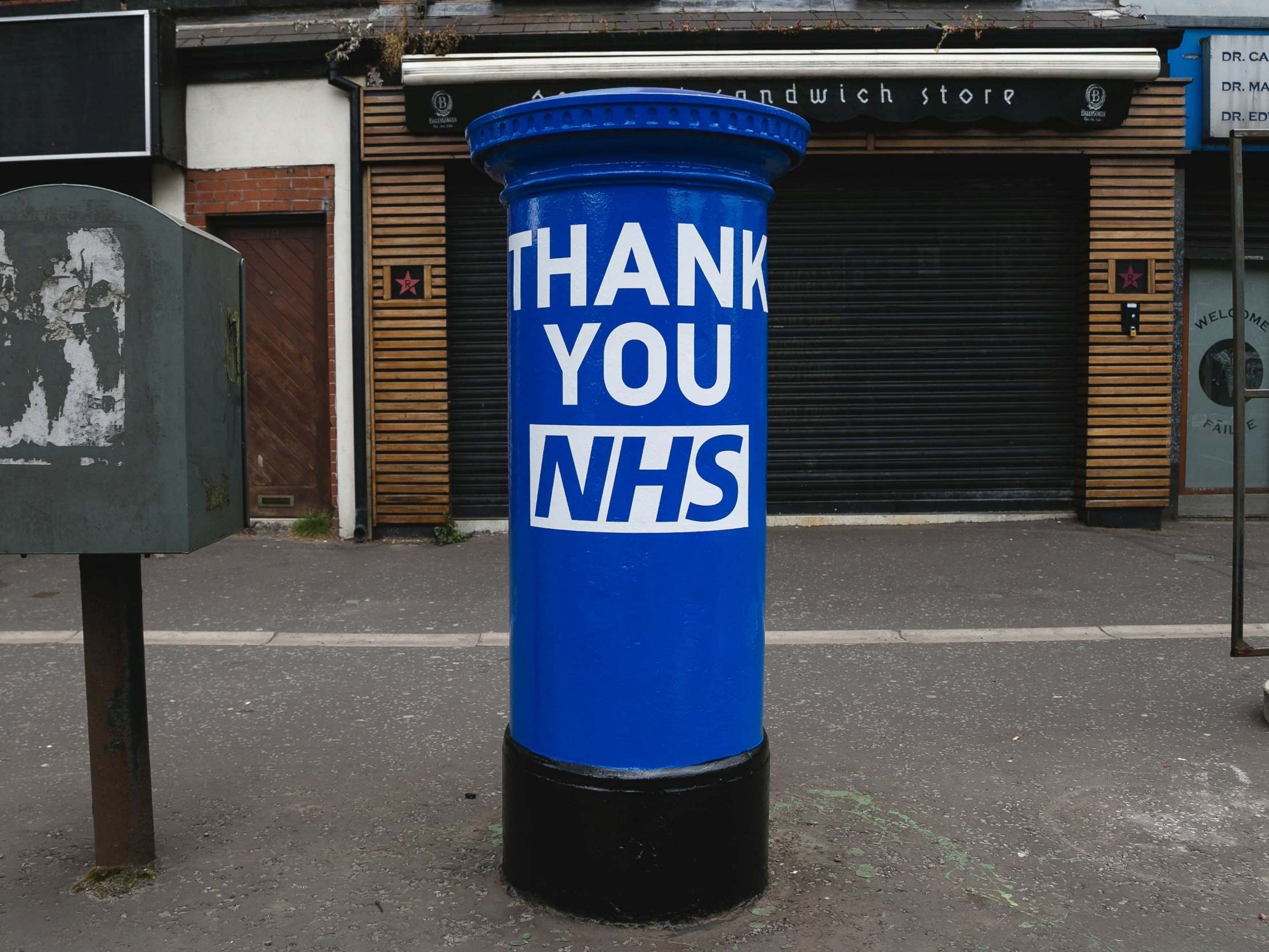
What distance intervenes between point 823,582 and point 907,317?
10.8ft

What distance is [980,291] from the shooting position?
32.2 feet

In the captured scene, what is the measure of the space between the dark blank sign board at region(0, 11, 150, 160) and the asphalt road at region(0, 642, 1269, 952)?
5.34 m

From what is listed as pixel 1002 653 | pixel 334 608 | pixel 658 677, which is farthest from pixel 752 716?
pixel 334 608

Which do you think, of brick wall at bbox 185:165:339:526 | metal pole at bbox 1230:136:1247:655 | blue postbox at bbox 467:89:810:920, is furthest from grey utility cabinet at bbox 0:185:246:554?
brick wall at bbox 185:165:339:526

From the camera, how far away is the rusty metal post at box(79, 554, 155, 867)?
3.07m

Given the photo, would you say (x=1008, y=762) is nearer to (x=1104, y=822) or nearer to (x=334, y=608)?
(x=1104, y=822)

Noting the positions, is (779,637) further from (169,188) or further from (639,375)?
(169,188)

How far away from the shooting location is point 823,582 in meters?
7.57

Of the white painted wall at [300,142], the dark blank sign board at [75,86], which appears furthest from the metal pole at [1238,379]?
the dark blank sign board at [75,86]

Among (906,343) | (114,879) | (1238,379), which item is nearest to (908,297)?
(906,343)

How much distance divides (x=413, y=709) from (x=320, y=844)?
4.71 feet

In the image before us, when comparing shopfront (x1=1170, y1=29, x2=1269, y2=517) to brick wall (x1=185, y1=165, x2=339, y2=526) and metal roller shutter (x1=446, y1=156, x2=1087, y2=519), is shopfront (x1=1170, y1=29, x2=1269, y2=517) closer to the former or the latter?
metal roller shutter (x1=446, y1=156, x2=1087, y2=519)

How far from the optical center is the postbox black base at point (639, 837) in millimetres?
2816

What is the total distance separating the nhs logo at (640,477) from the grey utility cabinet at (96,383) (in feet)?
3.23
